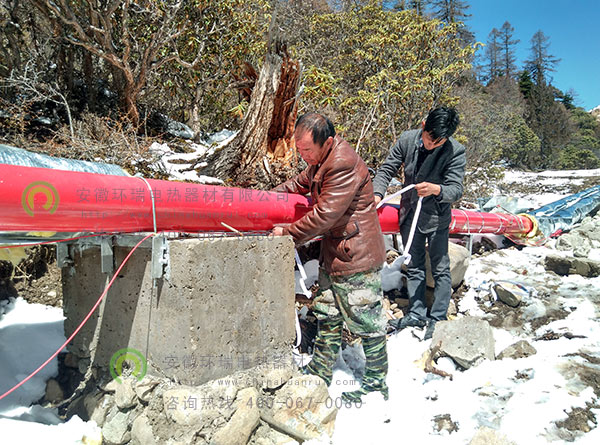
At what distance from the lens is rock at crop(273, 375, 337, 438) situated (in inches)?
84.5

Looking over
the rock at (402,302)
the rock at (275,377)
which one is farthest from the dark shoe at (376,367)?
the rock at (402,302)

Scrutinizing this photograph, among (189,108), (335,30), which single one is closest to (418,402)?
(189,108)

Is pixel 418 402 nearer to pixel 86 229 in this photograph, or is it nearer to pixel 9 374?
pixel 86 229

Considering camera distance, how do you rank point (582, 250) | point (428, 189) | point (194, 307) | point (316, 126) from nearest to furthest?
point (194, 307), point (316, 126), point (428, 189), point (582, 250)

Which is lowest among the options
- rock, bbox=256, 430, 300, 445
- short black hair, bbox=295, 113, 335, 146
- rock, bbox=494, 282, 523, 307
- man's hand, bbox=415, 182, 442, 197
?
rock, bbox=256, 430, 300, 445

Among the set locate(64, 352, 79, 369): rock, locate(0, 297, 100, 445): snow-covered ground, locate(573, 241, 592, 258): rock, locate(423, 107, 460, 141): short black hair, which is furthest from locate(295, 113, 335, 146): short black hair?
locate(573, 241, 592, 258): rock

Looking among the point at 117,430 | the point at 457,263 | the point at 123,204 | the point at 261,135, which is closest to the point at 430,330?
the point at 457,263

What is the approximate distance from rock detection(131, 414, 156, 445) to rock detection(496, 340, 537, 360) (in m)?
2.30

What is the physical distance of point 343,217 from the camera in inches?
96.3

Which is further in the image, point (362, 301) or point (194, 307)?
point (362, 301)

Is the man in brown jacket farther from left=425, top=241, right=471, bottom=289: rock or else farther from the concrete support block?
left=425, top=241, right=471, bottom=289: rock

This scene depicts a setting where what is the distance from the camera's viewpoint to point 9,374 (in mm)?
2598

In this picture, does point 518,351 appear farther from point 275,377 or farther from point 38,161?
point 38,161

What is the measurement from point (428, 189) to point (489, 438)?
1.62 m
